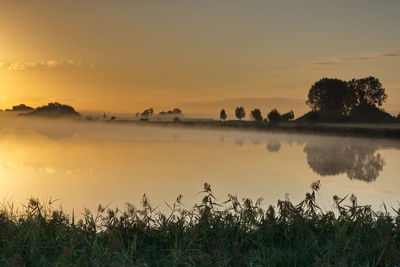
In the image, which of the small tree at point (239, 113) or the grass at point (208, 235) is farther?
the small tree at point (239, 113)

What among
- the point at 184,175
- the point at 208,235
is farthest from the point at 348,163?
the point at 208,235

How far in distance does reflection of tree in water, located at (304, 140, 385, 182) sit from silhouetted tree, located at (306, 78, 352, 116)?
2459cm

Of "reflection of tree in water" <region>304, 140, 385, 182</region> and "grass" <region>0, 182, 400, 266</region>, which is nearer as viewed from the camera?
"grass" <region>0, 182, 400, 266</region>

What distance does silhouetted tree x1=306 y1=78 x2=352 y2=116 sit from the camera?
5006cm

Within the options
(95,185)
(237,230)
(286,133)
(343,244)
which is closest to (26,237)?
(237,230)

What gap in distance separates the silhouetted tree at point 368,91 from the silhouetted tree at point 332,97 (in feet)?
2.83

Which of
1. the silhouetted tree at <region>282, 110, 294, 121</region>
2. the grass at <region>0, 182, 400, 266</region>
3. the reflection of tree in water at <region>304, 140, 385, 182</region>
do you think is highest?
the silhouetted tree at <region>282, 110, 294, 121</region>

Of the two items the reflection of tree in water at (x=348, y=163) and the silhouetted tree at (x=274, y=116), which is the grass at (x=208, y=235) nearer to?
the reflection of tree in water at (x=348, y=163)

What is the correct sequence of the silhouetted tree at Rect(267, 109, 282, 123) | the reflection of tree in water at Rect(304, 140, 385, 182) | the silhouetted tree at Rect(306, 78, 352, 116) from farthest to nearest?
the silhouetted tree at Rect(306, 78, 352, 116) < the silhouetted tree at Rect(267, 109, 282, 123) < the reflection of tree in water at Rect(304, 140, 385, 182)

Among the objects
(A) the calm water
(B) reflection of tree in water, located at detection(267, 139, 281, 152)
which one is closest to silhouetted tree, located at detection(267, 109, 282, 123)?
(B) reflection of tree in water, located at detection(267, 139, 281, 152)

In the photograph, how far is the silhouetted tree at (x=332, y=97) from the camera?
164 feet

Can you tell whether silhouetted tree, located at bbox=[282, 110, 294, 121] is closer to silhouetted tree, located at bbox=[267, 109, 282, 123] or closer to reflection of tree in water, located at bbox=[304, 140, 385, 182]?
silhouetted tree, located at bbox=[267, 109, 282, 123]

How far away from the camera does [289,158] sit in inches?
846

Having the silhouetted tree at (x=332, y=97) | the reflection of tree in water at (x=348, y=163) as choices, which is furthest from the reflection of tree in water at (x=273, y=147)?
the silhouetted tree at (x=332, y=97)
